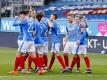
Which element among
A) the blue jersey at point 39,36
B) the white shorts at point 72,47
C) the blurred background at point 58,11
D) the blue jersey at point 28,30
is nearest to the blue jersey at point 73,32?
the white shorts at point 72,47

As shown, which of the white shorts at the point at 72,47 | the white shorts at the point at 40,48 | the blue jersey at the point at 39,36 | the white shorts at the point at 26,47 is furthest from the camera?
the white shorts at the point at 72,47

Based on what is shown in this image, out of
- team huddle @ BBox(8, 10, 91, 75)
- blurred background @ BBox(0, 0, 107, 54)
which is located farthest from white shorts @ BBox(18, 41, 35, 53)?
blurred background @ BBox(0, 0, 107, 54)

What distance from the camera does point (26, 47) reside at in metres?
15.2

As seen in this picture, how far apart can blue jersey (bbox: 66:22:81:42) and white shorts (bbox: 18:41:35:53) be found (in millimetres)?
1833

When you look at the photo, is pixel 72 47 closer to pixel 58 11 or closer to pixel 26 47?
pixel 26 47

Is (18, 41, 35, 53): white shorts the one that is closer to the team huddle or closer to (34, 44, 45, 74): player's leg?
the team huddle

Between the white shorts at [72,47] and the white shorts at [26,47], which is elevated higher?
the white shorts at [26,47]

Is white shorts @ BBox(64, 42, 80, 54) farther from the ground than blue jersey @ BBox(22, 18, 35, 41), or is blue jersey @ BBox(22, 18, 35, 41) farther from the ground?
blue jersey @ BBox(22, 18, 35, 41)

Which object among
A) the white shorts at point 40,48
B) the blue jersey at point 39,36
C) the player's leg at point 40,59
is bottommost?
the player's leg at point 40,59

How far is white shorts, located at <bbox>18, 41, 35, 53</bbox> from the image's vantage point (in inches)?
600

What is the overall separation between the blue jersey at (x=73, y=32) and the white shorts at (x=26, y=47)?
183cm

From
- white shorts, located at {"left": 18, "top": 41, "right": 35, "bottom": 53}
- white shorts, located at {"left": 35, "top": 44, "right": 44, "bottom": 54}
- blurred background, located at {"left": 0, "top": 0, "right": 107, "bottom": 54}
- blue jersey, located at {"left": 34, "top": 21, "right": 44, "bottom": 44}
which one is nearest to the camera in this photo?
white shorts, located at {"left": 18, "top": 41, "right": 35, "bottom": 53}

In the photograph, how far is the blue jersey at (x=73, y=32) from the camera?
16.5 meters

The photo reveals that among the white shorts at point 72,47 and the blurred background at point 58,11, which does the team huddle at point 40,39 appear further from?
the blurred background at point 58,11
